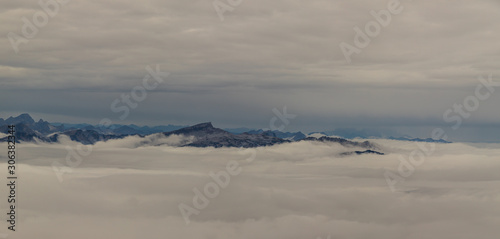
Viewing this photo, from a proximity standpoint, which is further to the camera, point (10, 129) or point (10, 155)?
point (10, 155)

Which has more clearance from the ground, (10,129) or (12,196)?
(10,129)

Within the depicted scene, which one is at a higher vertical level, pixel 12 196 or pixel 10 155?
pixel 10 155
